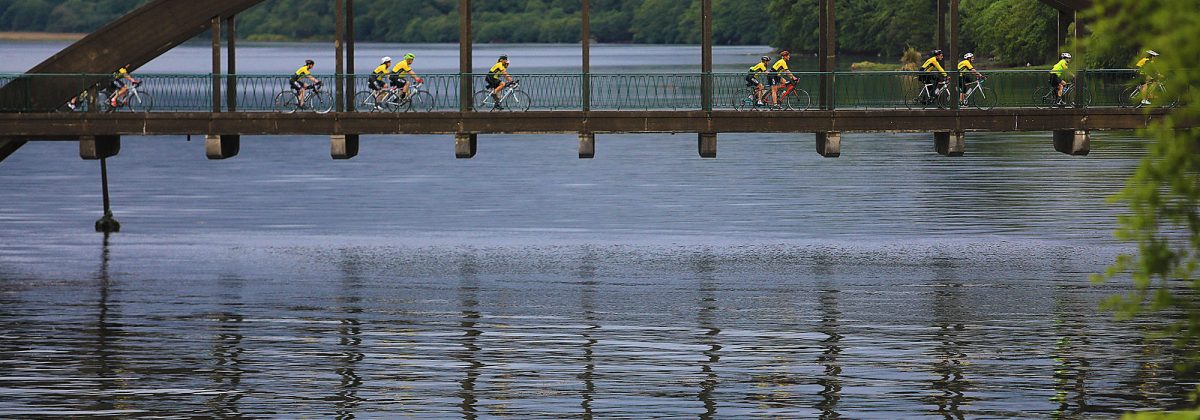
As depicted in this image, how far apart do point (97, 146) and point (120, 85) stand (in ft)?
10.1

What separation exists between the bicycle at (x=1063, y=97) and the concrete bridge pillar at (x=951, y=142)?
101 inches

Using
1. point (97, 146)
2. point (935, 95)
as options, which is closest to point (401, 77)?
point (97, 146)

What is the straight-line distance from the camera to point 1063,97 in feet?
135

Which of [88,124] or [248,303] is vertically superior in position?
[88,124]

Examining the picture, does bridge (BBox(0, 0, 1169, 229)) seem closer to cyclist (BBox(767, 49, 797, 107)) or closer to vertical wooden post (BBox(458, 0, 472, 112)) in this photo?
vertical wooden post (BBox(458, 0, 472, 112))

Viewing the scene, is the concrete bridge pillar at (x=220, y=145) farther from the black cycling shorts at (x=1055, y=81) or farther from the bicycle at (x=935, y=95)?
the black cycling shorts at (x=1055, y=81)

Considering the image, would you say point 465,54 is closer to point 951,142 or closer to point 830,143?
point 830,143

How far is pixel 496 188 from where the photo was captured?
6931 centimetres

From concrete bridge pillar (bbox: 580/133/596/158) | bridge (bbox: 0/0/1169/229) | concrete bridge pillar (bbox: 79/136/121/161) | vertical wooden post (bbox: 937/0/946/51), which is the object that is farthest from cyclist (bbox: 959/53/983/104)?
concrete bridge pillar (bbox: 79/136/121/161)

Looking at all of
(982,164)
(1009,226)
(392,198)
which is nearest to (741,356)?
(1009,226)

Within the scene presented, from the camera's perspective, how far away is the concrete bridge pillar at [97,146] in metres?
39.1

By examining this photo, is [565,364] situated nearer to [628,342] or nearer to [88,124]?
[628,342]

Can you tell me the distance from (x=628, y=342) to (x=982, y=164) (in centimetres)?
4958

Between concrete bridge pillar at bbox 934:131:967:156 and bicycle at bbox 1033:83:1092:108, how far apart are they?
8.45ft
